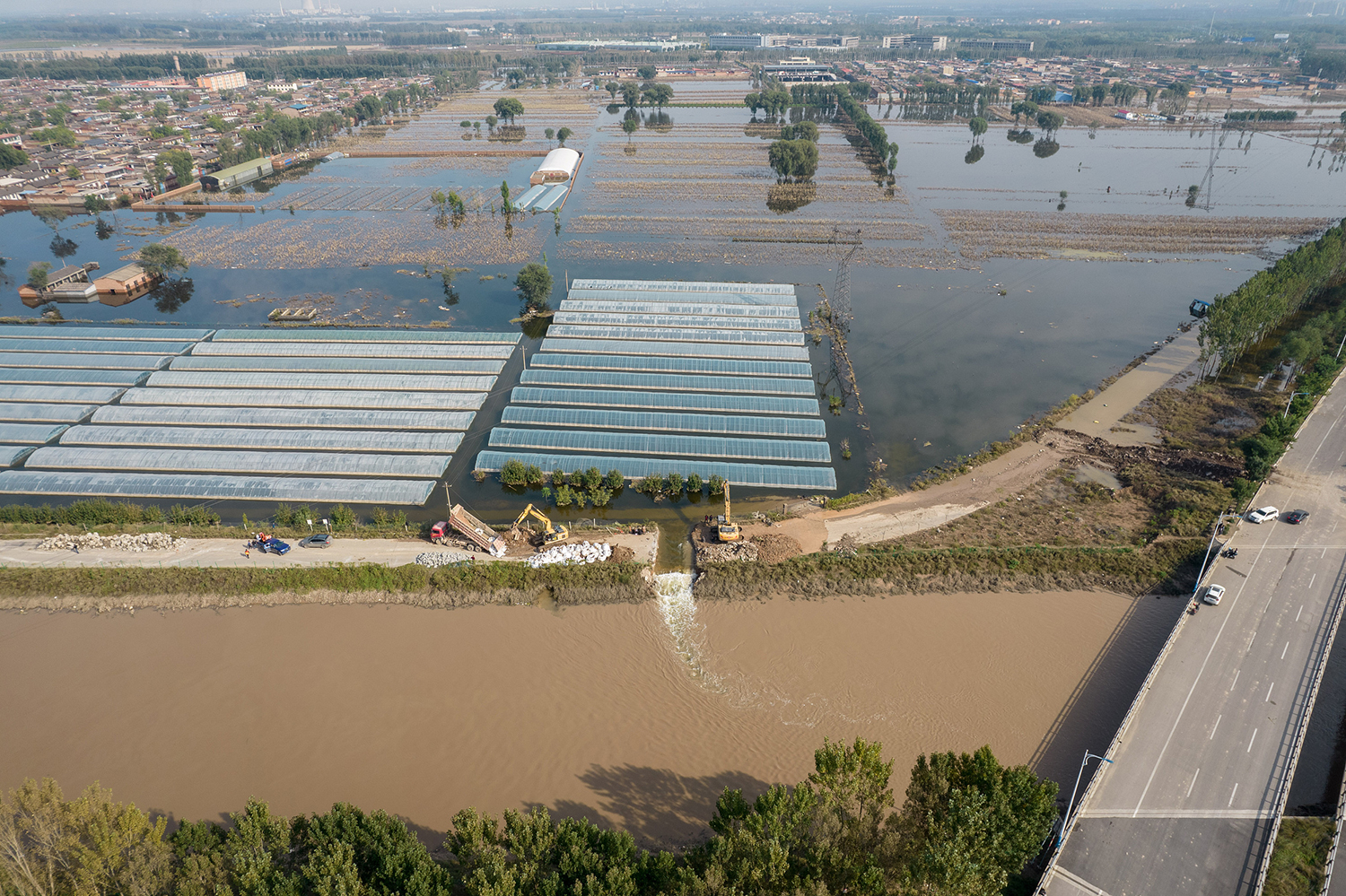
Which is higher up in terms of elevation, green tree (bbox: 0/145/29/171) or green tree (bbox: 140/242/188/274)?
green tree (bbox: 0/145/29/171)

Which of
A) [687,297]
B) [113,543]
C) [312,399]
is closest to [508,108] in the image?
[687,297]

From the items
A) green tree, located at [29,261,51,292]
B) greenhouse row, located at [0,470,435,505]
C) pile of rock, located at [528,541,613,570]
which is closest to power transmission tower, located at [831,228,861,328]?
pile of rock, located at [528,541,613,570]

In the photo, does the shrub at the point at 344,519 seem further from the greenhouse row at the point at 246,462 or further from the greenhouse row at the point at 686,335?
the greenhouse row at the point at 686,335

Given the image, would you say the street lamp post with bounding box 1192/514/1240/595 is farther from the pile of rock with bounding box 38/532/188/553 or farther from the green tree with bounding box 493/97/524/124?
the green tree with bounding box 493/97/524/124

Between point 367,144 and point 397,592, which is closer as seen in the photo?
point 397,592

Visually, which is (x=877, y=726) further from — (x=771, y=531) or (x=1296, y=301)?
(x=1296, y=301)

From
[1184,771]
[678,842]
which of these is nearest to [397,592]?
[678,842]
